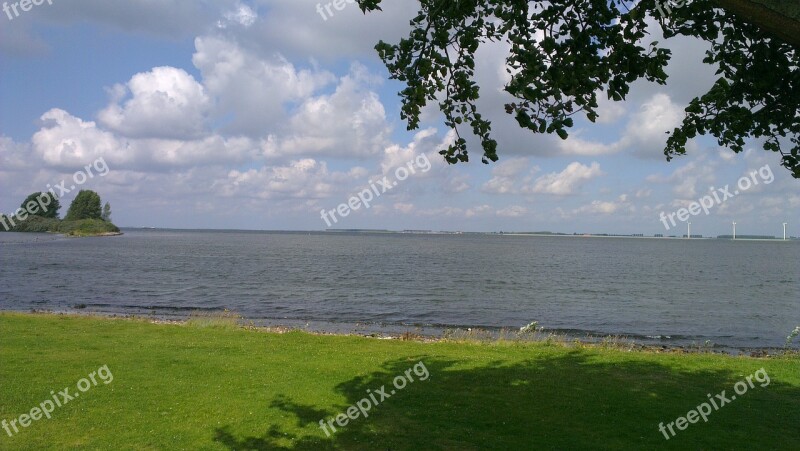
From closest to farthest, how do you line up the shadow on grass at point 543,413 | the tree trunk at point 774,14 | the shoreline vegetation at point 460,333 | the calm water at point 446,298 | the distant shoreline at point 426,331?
the tree trunk at point 774,14
the shadow on grass at point 543,413
the shoreline vegetation at point 460,333
the distant shoreline at point 426,331
the calm water at point 446,298

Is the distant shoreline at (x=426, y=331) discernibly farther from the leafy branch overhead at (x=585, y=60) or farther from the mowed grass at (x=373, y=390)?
the leafy branch overhead at (x=585, y=60)

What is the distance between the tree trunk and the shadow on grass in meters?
6.35

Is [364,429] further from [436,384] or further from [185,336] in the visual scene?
[185,336]

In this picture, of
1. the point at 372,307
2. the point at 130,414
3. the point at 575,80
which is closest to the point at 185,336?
the point at 130,414

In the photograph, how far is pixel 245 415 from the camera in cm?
978

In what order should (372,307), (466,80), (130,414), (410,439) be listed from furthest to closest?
1. (372,307)
2. (130,414)
3. (410,439)
4. (466,80)

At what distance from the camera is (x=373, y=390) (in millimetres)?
11617

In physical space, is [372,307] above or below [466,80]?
below

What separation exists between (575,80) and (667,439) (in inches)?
230

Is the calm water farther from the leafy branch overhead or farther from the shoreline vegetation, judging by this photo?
the leafy branch overhead

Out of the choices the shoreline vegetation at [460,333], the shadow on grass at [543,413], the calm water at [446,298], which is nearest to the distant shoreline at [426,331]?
the shoreline vegetation at [460,333]

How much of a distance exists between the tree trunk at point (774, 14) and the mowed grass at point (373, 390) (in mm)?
6351

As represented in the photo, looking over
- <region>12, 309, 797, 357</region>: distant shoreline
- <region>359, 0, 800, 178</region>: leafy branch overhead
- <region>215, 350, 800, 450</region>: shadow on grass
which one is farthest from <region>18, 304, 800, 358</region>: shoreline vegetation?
<region>359, 0, 800, 178</region>: leafy branch overhead

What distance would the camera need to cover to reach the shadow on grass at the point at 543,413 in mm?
8852
